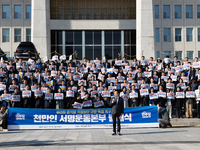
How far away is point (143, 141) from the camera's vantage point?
11000mm

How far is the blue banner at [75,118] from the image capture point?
15.0 m

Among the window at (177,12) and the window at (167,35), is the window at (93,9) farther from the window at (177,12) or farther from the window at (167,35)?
the window at (177,12)

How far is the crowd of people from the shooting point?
53.1 feet

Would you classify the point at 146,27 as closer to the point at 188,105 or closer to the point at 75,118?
the point at 188,105

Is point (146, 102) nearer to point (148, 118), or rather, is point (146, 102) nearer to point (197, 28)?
point (148, 118)

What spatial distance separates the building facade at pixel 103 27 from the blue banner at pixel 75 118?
19.0 meters

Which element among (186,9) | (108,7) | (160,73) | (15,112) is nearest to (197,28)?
(186,9)

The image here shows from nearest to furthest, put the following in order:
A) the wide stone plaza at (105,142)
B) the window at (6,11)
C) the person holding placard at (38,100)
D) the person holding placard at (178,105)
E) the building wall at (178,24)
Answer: the wide stone plaza at (105,142) < the person holding placard at (38,100) < the person holding placard at (178,105) < the window at (6,11) < the building wall at (178,24)

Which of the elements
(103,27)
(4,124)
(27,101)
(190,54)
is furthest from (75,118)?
(190,54)

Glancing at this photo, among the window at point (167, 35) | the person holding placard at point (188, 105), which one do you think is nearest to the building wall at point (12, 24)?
the window at point (167, 35)

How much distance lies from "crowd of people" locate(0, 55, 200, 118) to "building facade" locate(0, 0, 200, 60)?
49.1 ft

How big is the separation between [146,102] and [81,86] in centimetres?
383

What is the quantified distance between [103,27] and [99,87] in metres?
23.7

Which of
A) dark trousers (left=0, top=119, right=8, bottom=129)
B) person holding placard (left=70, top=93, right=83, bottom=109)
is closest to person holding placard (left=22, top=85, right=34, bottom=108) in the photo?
dark trousers (left=0, top=119, right=8, bottom=129)
